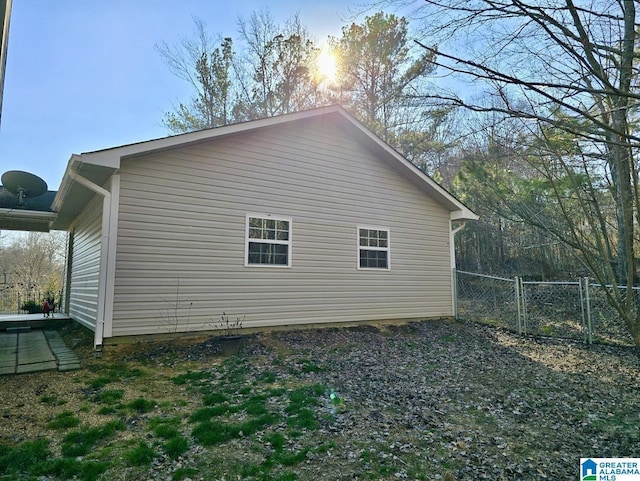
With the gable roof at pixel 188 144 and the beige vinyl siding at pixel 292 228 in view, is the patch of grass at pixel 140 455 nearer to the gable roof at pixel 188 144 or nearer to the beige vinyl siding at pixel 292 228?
the beige vinyl siding at pixel 292 228

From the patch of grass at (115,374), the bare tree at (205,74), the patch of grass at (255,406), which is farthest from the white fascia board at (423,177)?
the bare tree at (205,74)

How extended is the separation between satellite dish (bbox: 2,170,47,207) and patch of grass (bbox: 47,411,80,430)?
7452 millimetres

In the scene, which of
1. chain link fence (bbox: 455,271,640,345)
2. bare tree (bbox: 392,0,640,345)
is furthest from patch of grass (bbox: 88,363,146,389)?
chain link fence (bbox: 455,271,640,345)

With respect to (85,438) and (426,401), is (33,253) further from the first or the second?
(426,401)

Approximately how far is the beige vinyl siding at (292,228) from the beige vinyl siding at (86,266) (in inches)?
47.7

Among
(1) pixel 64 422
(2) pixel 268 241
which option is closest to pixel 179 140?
(2) pixel 268 241

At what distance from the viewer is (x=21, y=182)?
861 cm

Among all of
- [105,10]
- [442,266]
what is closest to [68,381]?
[105,10]

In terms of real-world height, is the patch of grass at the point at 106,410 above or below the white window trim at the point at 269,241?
below

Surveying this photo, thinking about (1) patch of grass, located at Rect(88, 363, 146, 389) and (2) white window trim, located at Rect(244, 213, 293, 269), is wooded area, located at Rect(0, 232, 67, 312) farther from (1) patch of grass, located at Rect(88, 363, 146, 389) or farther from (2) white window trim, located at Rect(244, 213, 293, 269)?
(1) patch of grass, located at Rect(88, 363, 146, 389)

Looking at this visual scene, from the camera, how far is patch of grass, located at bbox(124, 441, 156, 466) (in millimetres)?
2730

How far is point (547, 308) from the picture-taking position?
9.37 meters

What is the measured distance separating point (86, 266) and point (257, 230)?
3894mm

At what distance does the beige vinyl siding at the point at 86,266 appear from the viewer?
686cm
